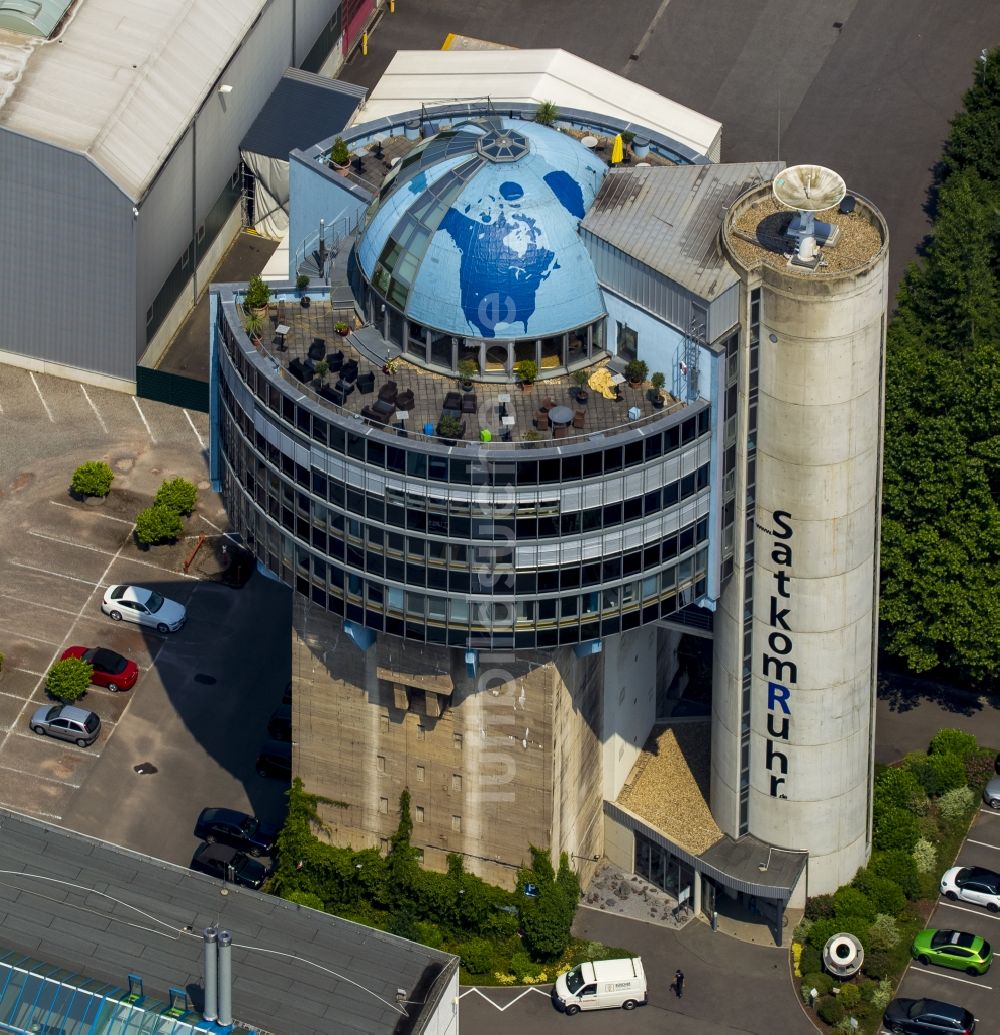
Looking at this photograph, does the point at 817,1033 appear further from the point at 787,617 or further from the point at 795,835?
the point at 787,617

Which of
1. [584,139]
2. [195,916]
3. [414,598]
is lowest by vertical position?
[195,916]

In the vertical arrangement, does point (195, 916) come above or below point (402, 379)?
below

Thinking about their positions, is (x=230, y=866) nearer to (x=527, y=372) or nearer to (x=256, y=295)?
(x=256, y=295)

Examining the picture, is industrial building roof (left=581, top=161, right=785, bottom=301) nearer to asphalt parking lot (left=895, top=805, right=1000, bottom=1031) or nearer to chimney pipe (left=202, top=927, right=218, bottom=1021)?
chimney pipe (left=202, top=927, right=218, bottom=1021)

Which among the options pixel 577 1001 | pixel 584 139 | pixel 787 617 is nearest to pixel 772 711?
pixel 787 617

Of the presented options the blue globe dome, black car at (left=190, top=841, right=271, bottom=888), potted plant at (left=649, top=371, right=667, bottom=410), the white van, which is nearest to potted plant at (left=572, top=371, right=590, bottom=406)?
the blue globe dome

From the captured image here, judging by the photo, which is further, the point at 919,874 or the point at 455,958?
the point at 919,874

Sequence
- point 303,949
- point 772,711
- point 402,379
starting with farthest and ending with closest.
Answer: point 772,711 < point 402,379 < point 303,949
